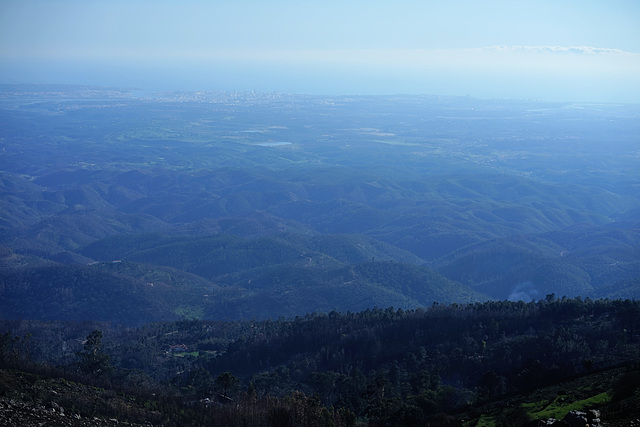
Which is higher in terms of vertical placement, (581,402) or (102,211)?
(581,402)

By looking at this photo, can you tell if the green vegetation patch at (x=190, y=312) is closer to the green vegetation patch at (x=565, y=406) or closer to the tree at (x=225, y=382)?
the tree at (x=225, y=382)

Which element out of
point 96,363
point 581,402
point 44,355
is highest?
point 581,402

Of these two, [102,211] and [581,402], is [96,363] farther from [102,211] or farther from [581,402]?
[102,211]

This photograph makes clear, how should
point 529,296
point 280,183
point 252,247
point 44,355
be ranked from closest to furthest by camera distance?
1. point 44,355
2. point 529,296
3. point 252,247
4. point 280,183

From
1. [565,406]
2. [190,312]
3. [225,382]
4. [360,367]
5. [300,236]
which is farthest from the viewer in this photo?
[300,236]

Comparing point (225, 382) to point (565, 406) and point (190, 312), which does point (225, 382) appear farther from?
point (190, 312)

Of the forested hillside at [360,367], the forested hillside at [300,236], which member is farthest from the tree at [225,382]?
the forested hillside at [300,236]

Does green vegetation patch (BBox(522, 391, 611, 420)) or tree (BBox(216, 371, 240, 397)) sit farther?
tree (BBox(216, 371, 240, 397))

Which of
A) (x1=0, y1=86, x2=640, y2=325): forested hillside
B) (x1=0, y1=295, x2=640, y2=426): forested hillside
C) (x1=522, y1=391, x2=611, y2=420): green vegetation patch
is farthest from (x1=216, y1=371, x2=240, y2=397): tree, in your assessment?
(x1=0, y1=86, x2=640, y2=325): forested hillside

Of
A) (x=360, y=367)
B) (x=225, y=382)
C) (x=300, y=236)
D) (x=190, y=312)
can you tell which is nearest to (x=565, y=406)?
(x=225, y=382)

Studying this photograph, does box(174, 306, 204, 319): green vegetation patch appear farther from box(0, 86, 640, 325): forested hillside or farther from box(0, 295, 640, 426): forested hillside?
box(0, 295, 640, 426): forested hillside

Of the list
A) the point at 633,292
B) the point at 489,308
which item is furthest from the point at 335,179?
the point at 489,308
